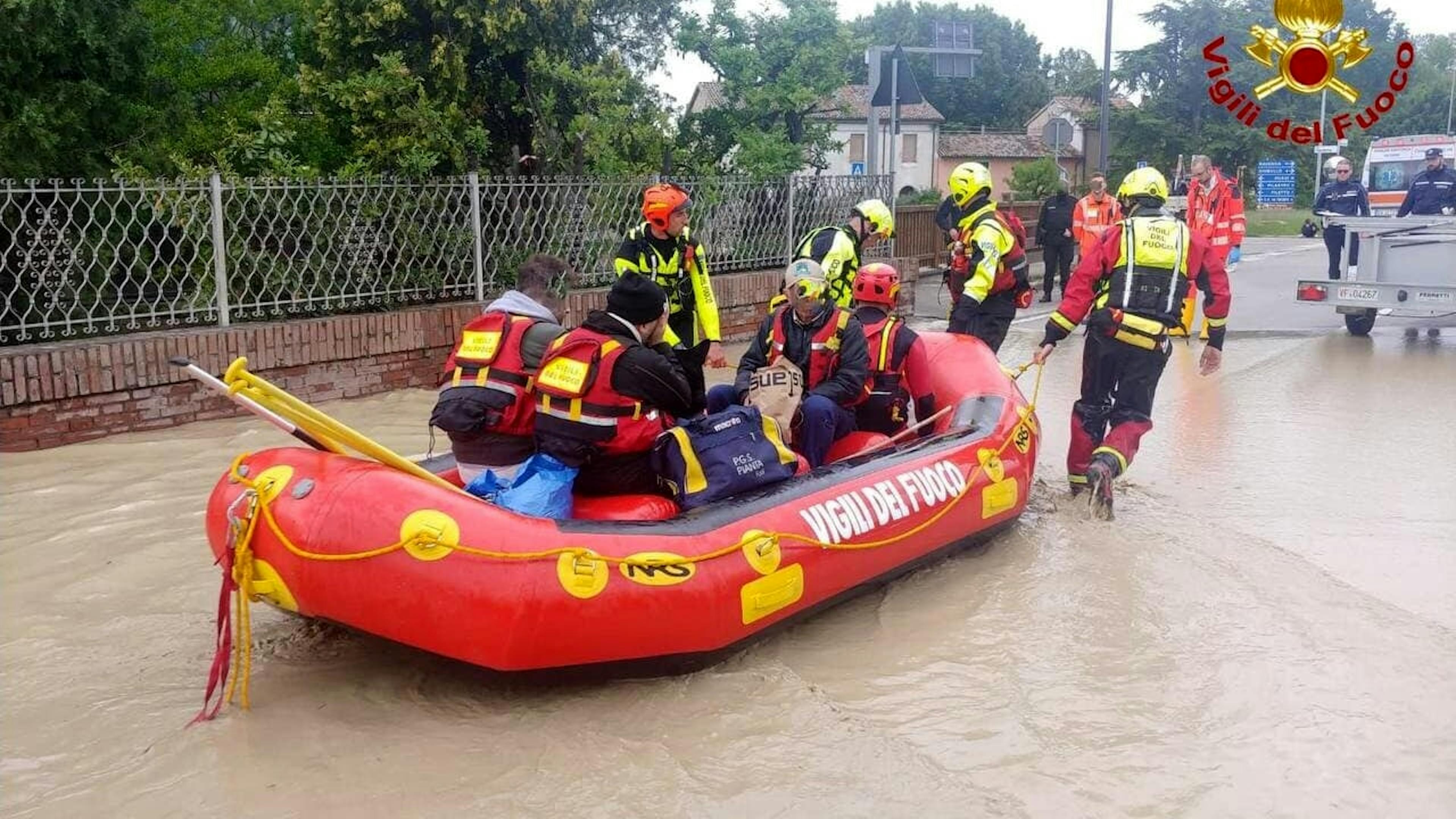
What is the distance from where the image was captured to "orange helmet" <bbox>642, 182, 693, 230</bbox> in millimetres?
6711

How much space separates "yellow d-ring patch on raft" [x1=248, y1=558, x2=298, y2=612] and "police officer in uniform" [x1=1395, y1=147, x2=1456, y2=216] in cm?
1236

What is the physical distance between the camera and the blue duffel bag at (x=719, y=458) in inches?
187

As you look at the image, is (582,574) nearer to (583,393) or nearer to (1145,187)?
(583,393)

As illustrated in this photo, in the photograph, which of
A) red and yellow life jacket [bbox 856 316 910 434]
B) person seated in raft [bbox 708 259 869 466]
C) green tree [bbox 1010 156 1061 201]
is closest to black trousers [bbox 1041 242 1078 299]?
red and yellow life jacket [bbox 856 316 910 434]

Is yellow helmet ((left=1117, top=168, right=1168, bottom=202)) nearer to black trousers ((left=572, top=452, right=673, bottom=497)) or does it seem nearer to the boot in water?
the boot in water

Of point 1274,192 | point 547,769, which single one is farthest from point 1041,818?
point 1274,192

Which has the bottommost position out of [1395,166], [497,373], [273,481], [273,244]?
[273,481]

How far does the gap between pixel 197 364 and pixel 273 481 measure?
163 inches

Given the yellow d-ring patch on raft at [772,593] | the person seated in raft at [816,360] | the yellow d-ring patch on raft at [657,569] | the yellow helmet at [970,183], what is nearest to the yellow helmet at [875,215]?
the yellow helmet at [970,183]

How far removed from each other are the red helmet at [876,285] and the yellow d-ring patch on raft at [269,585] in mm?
3076

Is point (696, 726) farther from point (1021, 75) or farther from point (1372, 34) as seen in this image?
point (1021, 75)

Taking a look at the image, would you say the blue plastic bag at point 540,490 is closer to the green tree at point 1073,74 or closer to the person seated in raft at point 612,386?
the person seated in raft at point 612,386

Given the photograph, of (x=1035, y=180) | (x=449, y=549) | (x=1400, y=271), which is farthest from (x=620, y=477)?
(x=1035, y=180)

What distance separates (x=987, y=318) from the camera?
25.7 feet
